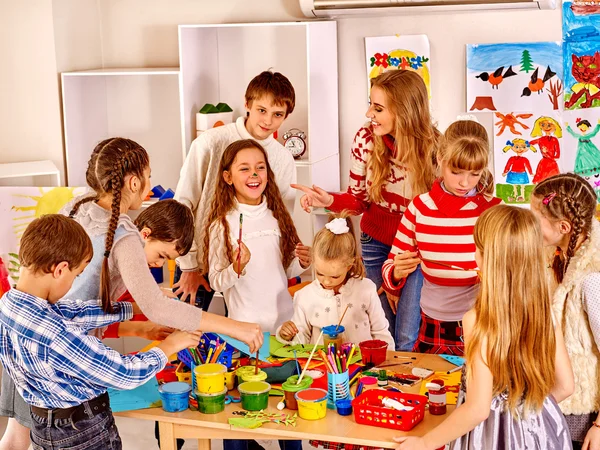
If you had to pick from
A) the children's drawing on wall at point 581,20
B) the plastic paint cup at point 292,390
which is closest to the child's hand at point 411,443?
the plastic paint cup at point 292,390

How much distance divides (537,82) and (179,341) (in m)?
2.12

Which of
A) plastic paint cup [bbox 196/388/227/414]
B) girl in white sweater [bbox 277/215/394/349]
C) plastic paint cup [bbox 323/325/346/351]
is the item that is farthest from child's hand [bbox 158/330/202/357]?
girl in white sweater [bbox 277/215/394/349]

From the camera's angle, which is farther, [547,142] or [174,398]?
[547,142]

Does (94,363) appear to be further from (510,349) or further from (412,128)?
(412,128)

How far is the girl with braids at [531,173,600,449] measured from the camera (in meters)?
2.08

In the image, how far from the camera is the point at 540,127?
3570 mm

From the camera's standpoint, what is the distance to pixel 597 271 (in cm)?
209

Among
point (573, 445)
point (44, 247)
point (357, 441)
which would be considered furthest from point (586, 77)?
point (44, 247)

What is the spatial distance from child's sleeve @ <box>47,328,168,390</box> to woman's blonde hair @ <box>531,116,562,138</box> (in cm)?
221

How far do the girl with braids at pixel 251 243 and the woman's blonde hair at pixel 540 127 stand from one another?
1280 millimetres

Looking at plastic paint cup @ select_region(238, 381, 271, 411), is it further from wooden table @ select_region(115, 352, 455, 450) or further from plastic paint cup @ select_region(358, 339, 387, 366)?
plastic paint cup @ select_region(358, 339, 387, 366)

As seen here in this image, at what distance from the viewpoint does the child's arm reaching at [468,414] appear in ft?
6.11

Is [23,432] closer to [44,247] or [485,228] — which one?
[44,247]

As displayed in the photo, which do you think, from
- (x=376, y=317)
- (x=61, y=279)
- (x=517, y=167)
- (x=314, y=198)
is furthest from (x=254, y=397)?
(x=517, y=167)
